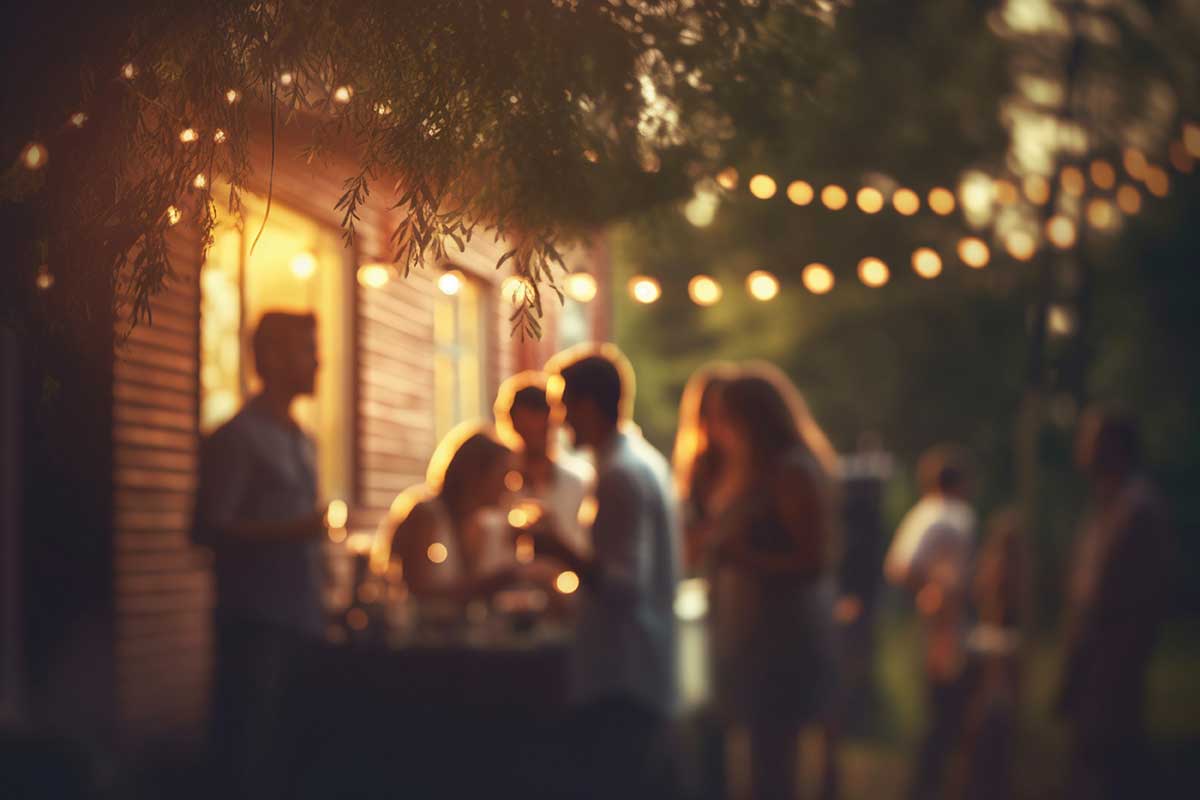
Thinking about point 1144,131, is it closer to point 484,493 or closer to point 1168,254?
point 1168,254

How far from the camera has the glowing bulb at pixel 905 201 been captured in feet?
24.5

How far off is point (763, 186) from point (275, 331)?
5.65ft

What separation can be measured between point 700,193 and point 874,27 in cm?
1846

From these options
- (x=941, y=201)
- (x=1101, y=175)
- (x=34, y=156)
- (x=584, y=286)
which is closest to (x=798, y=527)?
(x=584, y=286)

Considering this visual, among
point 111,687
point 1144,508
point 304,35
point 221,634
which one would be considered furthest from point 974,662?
point 304,35

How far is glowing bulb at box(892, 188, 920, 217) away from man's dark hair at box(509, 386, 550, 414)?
168cm

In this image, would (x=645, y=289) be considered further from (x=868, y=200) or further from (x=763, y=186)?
(x=868, y=200)

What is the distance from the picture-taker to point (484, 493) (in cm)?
676

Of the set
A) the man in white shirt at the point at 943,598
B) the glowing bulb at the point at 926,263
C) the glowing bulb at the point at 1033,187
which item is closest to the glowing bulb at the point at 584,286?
the glowing bulb at the point at 926,263

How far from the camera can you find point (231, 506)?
5.63 m

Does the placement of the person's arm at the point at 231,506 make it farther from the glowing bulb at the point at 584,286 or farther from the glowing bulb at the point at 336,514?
the glowing bulb at the point at 584,286

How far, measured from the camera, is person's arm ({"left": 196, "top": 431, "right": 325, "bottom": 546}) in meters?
5.60

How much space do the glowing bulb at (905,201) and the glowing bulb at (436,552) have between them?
7.44 feet

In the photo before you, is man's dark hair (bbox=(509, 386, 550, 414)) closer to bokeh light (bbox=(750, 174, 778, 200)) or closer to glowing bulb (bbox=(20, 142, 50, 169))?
bokeh light (bbox=(750, 174, 778, 200))
